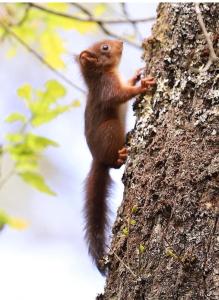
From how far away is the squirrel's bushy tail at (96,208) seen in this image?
2.72m

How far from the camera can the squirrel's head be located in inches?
142

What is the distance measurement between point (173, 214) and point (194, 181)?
0.36 feet

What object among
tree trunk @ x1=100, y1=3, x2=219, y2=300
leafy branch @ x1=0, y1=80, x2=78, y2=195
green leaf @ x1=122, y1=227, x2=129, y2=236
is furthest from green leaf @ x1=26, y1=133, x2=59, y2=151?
green leaf @ x1=122, y1=227, x2=129, y2=236

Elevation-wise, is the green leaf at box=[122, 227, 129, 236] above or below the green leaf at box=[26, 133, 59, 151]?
below

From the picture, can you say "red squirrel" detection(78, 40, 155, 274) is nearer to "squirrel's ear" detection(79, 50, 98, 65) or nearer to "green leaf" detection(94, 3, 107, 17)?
"squirrel's ear" detection(79, 50, 98, 65)

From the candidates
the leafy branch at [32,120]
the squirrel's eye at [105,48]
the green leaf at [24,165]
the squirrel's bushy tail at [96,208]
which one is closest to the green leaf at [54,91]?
the leafy branch at [32,120]

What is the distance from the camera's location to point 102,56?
→ 3.70 m

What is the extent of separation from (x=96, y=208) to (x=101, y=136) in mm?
372

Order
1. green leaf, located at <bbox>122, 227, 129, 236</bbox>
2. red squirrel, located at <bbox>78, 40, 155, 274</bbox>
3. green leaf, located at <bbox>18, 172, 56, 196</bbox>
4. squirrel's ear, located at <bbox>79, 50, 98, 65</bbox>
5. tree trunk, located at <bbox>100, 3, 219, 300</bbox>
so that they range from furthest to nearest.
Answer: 1. squirrel's ear, located at <bbox>79, 50, 98, 65</bbox>
2. red squirrel, located at <bbox>78, 40, 155, 274</bbox>
3. green leaf, located at <bbox>18, 172, 56, 196</bbox>
4. green leaf, located at <bbox>122, 227, 129, 236</bbox>
5. tree trunk, located at <bbox>100, 3, 219, 300</bbox>

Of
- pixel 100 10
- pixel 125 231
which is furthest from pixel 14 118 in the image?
pixel 100 10

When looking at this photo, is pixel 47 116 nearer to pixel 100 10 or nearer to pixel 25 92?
pixel 25 92

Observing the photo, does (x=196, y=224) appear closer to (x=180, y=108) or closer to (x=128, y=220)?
(x=128, y=220)

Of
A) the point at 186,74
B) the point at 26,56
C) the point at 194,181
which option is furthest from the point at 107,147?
the point at 26,56

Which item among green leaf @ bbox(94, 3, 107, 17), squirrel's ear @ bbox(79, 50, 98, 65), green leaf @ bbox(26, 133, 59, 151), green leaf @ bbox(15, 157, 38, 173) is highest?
green leaf @ bbox(94, 3, 107, 17)
